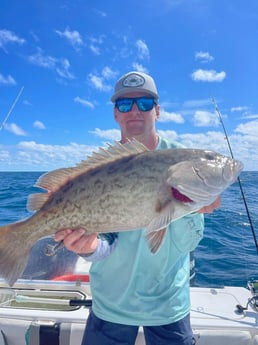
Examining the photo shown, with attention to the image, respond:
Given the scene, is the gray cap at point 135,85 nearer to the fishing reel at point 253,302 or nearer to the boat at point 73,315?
the boat at point 73,315

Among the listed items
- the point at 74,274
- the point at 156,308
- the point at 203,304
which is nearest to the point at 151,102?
the point at 156,308

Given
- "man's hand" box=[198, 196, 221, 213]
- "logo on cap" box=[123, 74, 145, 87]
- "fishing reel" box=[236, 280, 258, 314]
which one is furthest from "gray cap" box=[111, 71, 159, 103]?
"fishing reel" box=[236, 280, 258, 314]

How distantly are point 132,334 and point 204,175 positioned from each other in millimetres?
1424

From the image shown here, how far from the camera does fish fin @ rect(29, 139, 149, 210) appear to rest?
227cm

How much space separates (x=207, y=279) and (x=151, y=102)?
5180 mm

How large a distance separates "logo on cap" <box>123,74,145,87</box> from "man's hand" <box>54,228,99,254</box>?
4.69ft

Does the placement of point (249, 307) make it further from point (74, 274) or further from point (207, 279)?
point (207, 279)

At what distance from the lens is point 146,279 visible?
95.7 inches

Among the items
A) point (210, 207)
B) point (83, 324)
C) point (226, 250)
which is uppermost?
point (210, 207)

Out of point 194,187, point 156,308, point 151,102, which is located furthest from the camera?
point 151,102

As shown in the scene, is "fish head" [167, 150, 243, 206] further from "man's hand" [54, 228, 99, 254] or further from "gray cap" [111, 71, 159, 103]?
"gray cap" [111, 71, 159, 103]

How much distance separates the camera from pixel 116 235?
2543mm

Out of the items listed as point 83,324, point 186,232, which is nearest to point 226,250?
point 83,324

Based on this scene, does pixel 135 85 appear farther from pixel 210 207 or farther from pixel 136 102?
pixel 210 207
